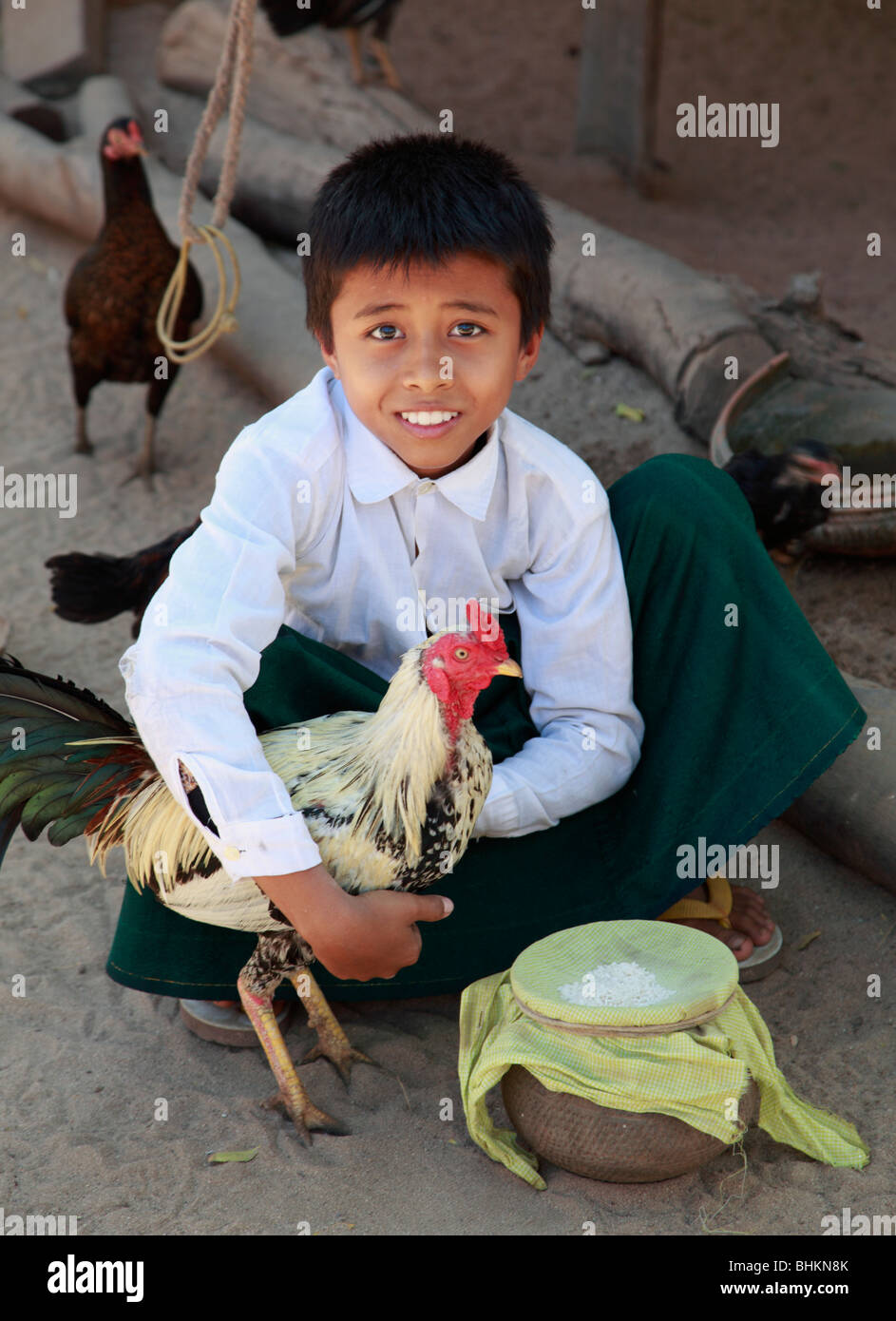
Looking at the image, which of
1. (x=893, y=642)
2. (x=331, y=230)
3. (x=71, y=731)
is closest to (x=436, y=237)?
(x=331, y=230)

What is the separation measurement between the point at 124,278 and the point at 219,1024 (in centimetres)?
318

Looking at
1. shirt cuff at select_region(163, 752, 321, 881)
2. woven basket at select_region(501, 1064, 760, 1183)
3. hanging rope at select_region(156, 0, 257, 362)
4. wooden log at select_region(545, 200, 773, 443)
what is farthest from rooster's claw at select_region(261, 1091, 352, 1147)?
wooden log at select_region(545, 200, 773, 443)

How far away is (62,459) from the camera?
508cm

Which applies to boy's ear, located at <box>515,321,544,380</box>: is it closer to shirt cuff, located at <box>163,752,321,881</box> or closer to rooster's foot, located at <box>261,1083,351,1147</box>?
shirt cuff, located at <box>163,752,321,881</box>

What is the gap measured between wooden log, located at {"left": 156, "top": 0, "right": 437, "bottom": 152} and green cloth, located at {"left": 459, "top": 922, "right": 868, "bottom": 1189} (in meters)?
4.83

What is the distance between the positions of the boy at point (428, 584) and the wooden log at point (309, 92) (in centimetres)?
406

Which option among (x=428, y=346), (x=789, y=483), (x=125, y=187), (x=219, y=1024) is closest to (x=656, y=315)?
(x=789, y=483)

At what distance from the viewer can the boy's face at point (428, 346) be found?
208 centimetres

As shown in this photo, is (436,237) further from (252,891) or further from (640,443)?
(640,443)

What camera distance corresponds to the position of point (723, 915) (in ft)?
8.39

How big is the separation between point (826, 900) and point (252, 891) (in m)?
1.40

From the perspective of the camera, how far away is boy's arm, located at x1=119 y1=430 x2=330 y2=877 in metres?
1.88

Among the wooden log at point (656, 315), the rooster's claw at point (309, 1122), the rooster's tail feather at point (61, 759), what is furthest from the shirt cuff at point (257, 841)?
the wooden log at point (656, 315)

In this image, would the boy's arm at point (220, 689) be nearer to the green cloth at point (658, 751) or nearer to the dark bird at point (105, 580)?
the green cloth at point (658, 751)
